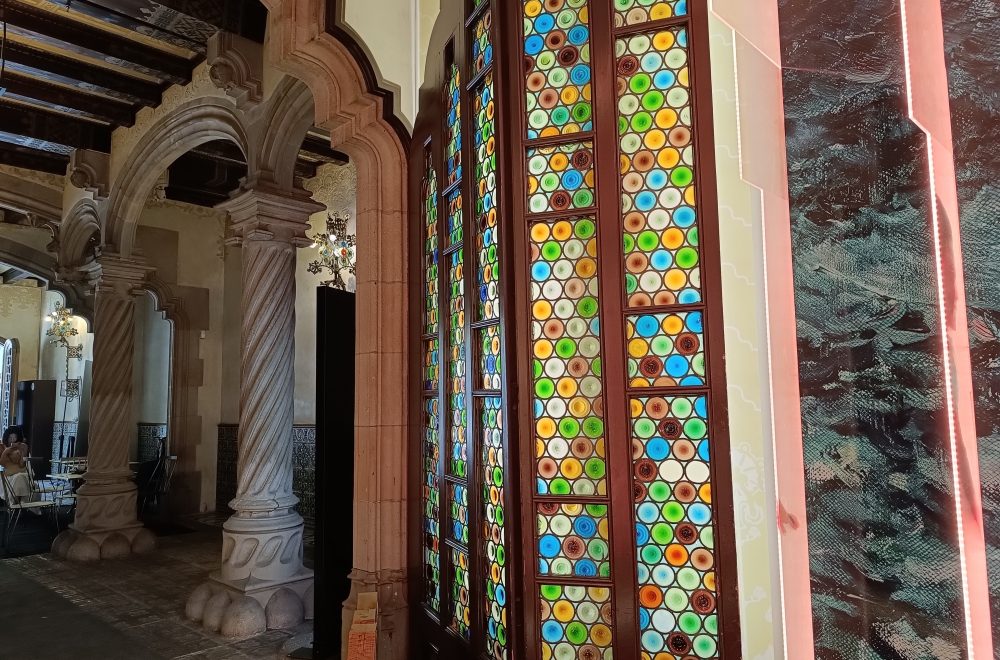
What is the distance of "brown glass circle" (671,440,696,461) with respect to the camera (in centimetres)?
190

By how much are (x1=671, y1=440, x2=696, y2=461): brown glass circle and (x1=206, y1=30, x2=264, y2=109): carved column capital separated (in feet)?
14.1

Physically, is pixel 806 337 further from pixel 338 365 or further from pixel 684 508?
pixel 338 365

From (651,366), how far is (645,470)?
0.30 m

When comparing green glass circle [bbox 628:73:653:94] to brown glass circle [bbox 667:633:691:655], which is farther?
green glass circle [bbox 628:73:653:94]

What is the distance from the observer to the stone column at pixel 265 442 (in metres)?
4.48

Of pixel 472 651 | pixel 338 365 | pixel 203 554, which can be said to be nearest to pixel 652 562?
pixel 472 651

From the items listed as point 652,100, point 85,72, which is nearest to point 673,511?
point 652,100

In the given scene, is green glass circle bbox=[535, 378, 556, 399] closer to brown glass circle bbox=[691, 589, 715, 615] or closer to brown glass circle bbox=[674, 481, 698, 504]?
brown glass circle bbox=[674, 481, 698, 504]

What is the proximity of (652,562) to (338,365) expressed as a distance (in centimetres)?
227

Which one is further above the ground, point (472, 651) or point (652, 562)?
point (652, 562)

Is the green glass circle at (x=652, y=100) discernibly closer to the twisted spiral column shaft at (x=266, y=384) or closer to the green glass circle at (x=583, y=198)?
the green glass circle at (x=583, y=198)

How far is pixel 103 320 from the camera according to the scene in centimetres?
707

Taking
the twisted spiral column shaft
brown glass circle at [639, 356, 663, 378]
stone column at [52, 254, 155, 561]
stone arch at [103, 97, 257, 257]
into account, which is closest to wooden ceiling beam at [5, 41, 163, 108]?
stone arch at [103, 97, 257, 257]

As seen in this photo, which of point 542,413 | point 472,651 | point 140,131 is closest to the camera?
point 542,413
